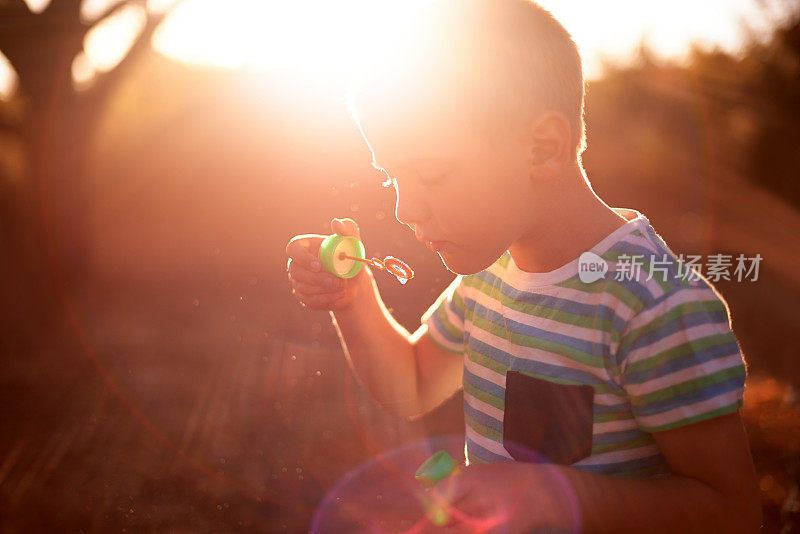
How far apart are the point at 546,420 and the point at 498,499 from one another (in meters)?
0.23

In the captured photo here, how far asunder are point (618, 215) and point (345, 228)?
1.91ft

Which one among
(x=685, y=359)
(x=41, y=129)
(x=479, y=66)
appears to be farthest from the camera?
(x=41, y=129)

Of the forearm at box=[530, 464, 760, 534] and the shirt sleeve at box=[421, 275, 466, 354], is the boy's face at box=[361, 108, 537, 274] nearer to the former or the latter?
the shirt sleeve at box=[421, 275, 466, 354]

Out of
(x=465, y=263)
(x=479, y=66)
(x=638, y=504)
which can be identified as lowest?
(x=638, y=504)

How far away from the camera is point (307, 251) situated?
1382mm

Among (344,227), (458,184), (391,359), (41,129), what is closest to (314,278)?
(344,227)

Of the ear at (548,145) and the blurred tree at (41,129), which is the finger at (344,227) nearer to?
the ear at (548,145)

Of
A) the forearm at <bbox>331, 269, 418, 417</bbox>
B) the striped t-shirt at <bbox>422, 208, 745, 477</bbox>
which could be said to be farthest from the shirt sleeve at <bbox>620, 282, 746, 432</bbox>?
the forearm at <bbox>331, 269, 418, 417</bbox>

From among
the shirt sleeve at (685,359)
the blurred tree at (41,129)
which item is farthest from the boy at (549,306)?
the blurred tree at (41,129)

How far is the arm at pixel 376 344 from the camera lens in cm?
139

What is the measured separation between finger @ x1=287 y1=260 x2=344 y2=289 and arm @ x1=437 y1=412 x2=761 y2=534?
0.56m

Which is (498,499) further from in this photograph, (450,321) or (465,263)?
(450,321)

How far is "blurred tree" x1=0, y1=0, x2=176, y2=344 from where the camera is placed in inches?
171

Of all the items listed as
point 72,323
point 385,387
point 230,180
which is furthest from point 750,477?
point 230,180
